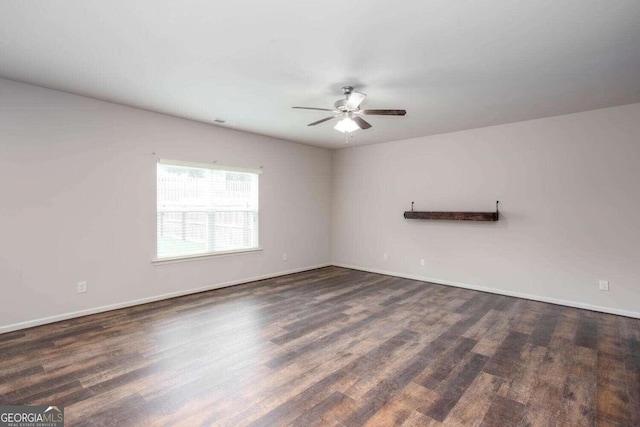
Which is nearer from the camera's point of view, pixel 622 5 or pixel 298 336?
pixel 622 5

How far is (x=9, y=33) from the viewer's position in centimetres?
236

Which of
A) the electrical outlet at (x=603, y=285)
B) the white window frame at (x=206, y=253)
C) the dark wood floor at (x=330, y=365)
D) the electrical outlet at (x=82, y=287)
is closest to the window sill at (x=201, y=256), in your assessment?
the white window frame at (x=206, y=253)

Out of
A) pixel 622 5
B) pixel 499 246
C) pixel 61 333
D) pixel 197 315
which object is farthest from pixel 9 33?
pixel 499 246

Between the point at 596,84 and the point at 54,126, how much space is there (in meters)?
5.68

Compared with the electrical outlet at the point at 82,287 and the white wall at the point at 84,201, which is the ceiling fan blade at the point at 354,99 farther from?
the electrical outlet at the point at 82,287

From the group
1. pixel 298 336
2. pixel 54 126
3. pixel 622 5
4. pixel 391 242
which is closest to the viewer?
pixel 622 5

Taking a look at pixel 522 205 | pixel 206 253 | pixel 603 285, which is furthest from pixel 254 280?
pixel 603 285

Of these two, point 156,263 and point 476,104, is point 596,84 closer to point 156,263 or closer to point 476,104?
point 476,104

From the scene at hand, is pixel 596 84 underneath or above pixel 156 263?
above

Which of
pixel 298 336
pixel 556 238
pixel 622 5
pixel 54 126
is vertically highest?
pixel 622 5

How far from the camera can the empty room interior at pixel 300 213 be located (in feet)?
7.07

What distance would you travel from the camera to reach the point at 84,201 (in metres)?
3.74

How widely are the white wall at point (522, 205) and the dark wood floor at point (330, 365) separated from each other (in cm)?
62

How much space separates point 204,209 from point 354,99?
2873 mm
